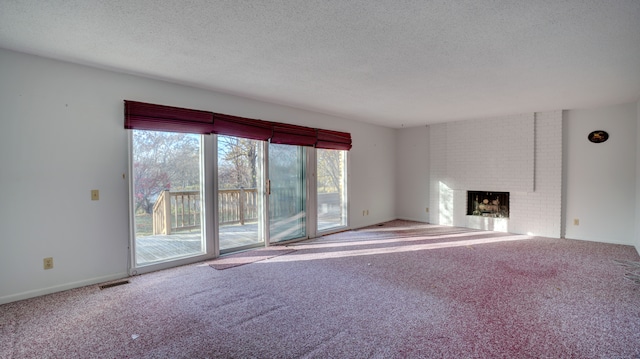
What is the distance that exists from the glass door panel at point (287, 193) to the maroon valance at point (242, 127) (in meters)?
0.31

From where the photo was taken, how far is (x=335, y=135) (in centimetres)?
557

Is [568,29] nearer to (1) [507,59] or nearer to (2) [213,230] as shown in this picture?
(1) [507,59]

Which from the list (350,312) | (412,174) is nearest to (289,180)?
(350,312)

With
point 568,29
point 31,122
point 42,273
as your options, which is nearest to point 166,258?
point 42,273

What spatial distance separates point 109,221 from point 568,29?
452 cm

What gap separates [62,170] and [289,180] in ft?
9.44

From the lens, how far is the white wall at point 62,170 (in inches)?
106

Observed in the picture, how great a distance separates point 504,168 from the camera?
18.7 feet

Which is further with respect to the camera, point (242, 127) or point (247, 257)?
point (242, 127)

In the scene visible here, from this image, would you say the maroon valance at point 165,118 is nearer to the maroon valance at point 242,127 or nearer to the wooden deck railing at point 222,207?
the maroon valance at point 242,127

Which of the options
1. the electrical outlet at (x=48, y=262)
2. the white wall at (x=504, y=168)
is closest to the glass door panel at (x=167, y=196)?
the electrical outlet at (x=48, y=262)

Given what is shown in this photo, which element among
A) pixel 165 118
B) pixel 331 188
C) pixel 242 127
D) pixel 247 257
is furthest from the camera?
pixel 331 188

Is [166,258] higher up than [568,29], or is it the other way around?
[568,29]

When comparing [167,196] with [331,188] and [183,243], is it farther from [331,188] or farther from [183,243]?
[331,188]
